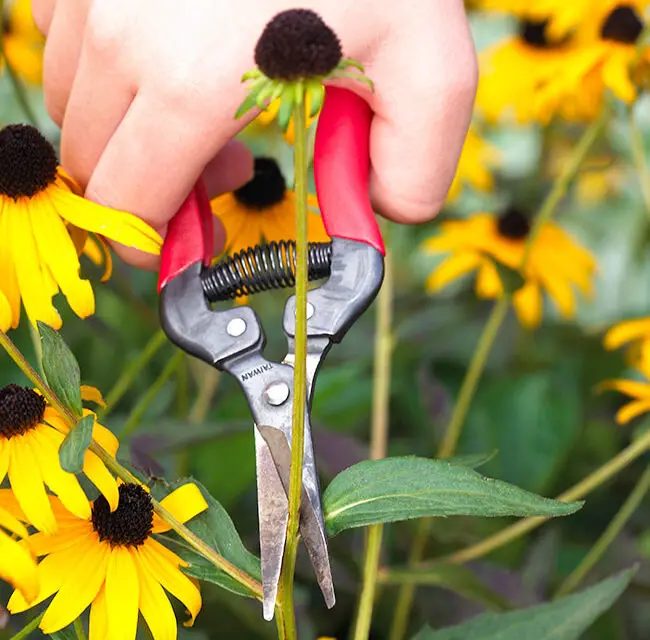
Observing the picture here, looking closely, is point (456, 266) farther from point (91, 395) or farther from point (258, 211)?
point (91, 395)

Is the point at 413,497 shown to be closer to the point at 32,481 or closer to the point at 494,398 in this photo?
the point at 32,481

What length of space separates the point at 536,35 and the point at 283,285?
63 centimetres

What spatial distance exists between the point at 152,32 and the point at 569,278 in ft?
1.91

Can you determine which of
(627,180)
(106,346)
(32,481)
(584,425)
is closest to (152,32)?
(32,481)

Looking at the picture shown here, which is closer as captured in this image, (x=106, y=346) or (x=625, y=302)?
(x=106, y=346)

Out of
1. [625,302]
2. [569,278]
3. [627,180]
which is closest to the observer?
[569,278]

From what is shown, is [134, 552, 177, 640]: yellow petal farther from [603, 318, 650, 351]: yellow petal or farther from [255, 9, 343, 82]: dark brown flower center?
[603, 318, 650, 351]: yellow petal

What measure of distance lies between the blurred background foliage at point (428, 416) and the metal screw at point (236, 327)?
0.35 ft

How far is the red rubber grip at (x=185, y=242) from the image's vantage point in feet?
1.53

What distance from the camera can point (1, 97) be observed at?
165cm

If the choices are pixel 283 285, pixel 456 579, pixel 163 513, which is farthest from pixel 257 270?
pixel 456 579

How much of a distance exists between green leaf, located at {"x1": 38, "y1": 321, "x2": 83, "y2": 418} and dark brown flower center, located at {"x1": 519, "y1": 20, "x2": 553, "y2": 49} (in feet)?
2.33

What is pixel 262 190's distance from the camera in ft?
2.10

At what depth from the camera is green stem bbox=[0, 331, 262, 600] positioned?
0.39m
